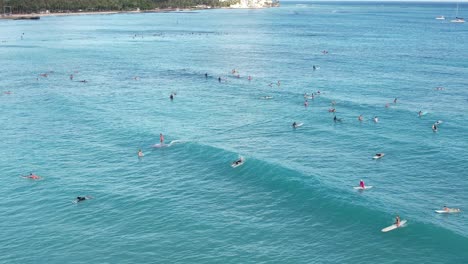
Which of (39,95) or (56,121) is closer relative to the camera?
(56,121)

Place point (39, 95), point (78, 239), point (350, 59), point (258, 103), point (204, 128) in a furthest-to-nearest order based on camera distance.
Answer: point (350, 59) → point (39, 95) → point (258, 103) → point (204, 128) → point (78, 239)

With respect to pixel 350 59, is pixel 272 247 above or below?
below

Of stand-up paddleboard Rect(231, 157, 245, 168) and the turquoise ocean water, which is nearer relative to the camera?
the turquoise ocean water

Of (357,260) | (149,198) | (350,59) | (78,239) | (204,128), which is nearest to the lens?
(357,260)

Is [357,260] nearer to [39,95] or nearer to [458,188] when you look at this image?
[458,188]

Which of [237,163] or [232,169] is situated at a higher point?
[237,163]

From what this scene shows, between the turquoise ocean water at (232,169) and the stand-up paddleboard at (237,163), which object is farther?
the stand-up paddleboard at (237,163)

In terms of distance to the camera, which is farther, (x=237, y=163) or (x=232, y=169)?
(x=237, y=163)

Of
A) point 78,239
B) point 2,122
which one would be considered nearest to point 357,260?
point 78,239
